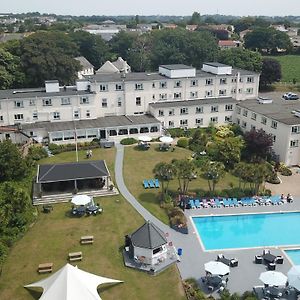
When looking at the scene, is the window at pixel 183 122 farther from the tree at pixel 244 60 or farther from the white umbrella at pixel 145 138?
the tree at pixel 244 60

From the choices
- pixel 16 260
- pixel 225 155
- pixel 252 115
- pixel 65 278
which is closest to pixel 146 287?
pixel 65 278

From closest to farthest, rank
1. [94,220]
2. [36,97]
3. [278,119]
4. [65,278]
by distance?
[65,278] < [94,220] < [278,119] < [36,97]

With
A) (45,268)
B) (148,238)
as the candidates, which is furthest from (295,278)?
(45,268)

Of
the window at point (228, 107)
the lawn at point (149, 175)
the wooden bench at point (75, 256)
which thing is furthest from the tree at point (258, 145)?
the wooden bench at point (75, 256)

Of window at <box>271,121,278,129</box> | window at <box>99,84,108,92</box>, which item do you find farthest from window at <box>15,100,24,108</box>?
window at <box>271,121,278,129</box>

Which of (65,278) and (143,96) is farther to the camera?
(143,96)

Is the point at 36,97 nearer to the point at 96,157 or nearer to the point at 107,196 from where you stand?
the point at 96,157
